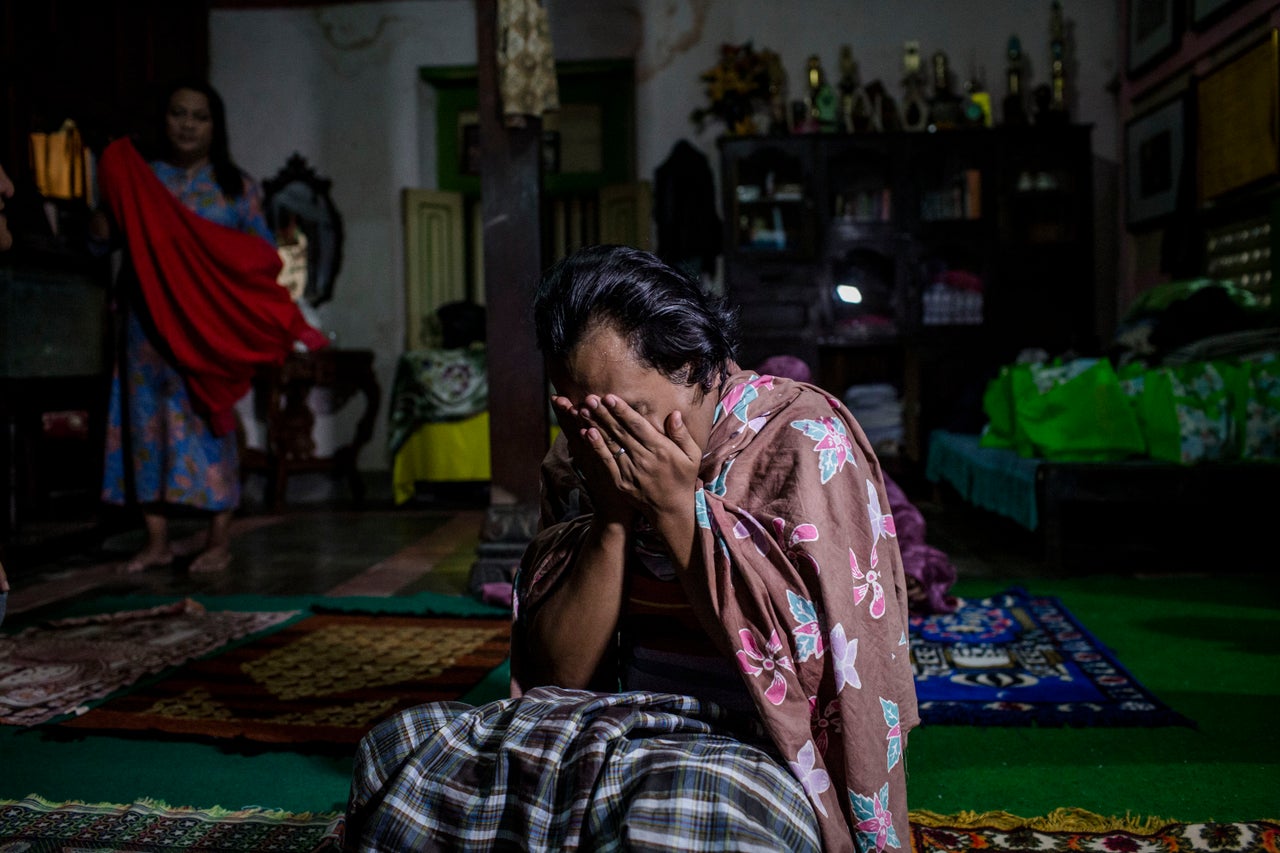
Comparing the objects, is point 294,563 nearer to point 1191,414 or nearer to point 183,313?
point 183,313

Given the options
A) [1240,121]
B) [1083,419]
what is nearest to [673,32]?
[1240,121]

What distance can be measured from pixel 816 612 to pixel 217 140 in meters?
3.55

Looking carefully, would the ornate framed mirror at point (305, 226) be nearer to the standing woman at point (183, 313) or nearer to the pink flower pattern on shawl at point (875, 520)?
the standing woman at point (183, 313)

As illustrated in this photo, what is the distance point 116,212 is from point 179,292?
0.36 metres

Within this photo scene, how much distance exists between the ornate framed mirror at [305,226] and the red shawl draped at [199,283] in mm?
3391

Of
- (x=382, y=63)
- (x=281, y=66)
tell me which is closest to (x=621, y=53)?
(x=382, y=63)

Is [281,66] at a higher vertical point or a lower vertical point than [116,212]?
higher

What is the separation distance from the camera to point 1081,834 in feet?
5.01

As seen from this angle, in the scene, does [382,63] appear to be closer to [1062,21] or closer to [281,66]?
[281,66]

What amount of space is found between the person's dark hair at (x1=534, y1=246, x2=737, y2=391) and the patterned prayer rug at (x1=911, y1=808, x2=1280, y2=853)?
0.89m

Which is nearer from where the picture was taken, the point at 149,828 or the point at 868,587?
the point at 868,587

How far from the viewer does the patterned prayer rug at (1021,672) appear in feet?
6.79

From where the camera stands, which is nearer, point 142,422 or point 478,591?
point 478,591

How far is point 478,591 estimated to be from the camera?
3.43 metres
